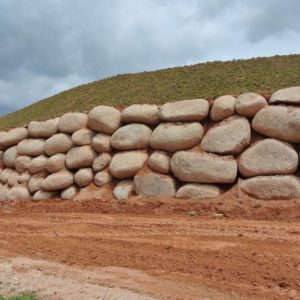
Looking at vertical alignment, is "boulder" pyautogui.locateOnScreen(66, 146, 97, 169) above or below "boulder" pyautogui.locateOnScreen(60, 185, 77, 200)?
above

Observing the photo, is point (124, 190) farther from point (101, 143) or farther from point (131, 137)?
point (101, 143)

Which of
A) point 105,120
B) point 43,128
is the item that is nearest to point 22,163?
point 43,128

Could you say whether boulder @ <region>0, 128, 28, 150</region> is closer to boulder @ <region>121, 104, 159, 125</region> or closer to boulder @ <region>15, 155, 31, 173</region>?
boulder @ <region>15, 155, 31, 173</region>

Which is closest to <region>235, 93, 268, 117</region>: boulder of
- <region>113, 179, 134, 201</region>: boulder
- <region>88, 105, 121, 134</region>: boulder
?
<region>113, 179, 134, 201</region>: boulder

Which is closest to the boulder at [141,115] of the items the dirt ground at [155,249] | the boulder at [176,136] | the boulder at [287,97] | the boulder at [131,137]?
the boulder at [131,137]

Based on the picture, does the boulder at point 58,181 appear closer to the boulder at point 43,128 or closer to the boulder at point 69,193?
the boulder at point 69,193

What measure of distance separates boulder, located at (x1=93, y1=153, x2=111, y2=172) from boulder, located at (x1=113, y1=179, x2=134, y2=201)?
0.63 metres

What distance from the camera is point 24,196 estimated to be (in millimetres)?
11469

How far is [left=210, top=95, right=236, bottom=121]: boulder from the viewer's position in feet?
30.4

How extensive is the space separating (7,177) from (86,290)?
25.6 ft

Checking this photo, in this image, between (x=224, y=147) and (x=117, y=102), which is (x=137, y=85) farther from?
(x=224, y=147)

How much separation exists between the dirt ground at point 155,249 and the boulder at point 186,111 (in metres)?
1.68

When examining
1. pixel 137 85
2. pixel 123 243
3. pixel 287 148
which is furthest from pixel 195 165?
pixel 137 85

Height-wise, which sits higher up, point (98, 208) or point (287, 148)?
point (287, 148)
